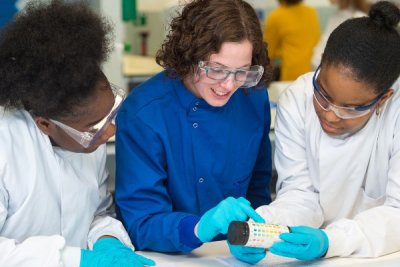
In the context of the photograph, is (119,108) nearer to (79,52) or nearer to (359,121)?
(79,52)

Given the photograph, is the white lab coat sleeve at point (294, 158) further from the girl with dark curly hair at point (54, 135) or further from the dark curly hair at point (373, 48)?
the girl with dark curly hair at point (54, 135)

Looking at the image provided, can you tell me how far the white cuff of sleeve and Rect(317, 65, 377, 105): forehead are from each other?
0.75m

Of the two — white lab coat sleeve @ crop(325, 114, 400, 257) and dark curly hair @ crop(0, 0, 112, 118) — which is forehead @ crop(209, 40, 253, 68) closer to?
Answer: dark curly hair @ crop(0, 0, 112, 118)

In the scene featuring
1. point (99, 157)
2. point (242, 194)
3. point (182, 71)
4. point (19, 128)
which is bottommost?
point (242, 194)

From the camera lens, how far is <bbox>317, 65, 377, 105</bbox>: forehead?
158 centimetres

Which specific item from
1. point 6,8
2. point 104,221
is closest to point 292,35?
point 6,8

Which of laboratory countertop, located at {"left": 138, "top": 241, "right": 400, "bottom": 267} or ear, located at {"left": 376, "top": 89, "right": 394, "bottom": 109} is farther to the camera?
ear, located at {"left": 376, "top": 89, "right": 394, "bottom": 109}

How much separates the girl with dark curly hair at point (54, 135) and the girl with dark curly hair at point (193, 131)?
0.10 metres

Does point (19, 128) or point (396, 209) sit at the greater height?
point (19, 128)

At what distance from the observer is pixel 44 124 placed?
147 cm

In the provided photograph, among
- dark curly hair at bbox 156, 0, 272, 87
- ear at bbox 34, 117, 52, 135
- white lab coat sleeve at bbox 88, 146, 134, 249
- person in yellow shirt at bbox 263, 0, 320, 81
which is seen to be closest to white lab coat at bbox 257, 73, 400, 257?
dark curly hair at bbox 156, 0, 272, 87

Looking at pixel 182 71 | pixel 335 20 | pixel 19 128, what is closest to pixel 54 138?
pixel 19 128

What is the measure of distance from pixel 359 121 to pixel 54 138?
0.80 metres

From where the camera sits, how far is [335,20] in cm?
400
